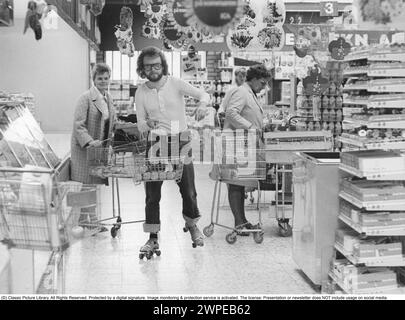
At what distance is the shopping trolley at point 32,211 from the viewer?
3.16 meters

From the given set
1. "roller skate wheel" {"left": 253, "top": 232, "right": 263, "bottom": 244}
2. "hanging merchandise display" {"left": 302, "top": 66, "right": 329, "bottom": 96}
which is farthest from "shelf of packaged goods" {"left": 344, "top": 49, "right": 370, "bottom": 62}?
"hanging merchandise display" {"left": 302, "top": 66, "right": 329, "bottom": 96}

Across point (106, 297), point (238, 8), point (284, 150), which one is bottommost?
point (106, 297)

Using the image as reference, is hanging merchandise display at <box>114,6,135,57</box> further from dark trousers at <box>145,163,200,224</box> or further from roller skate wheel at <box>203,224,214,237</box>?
dark trousers at <box>145,163,200,224</box>

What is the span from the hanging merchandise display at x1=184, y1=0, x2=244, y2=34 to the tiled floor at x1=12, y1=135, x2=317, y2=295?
217cm

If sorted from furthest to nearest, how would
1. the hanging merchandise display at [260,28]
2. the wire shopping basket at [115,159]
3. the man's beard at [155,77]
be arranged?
the hanging merchandise display at [260,28] → the wire shopping basket at [115,159] → the man's beard at [155,77]

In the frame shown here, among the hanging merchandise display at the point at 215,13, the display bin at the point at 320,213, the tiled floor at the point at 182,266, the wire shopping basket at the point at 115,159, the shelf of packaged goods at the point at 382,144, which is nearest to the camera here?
the hanging merchandise display at the point at 215,13

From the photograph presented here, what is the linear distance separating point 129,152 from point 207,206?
8.90 ft

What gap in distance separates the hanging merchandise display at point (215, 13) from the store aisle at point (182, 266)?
86.4 inches

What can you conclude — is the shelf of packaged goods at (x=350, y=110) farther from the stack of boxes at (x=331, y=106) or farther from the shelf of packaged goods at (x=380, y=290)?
the stack of boxes at (x=331, y=106)

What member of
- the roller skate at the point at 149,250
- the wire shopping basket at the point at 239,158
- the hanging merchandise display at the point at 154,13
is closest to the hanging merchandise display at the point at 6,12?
the roller skate at the point at 149,250

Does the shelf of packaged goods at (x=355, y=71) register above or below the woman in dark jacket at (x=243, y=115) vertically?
above

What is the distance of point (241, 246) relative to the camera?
6.39m
